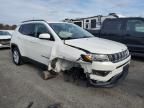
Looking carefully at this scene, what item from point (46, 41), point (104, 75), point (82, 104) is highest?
point (46, 41)

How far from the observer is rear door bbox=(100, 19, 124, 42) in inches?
329

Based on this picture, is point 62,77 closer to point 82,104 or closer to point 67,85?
point 67,85

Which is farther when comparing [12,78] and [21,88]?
[12,78]

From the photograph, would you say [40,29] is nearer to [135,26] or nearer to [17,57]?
[17,57]

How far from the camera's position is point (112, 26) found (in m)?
8.71

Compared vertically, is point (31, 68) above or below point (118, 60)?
below

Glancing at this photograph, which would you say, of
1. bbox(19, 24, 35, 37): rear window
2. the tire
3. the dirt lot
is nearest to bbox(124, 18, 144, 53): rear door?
the dirt lot

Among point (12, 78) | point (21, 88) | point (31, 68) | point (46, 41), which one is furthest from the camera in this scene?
point (31, 68)

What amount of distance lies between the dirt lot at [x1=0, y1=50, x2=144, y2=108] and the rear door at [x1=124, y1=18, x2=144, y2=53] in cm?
210

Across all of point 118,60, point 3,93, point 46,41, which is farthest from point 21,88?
point 118,60

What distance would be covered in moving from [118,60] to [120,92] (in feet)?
2.60

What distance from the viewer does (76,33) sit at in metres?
5.96

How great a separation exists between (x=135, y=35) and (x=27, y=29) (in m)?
4.30

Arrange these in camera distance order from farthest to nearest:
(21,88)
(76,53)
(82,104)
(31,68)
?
(31,68), (21,88), (76,53), (82,104)
